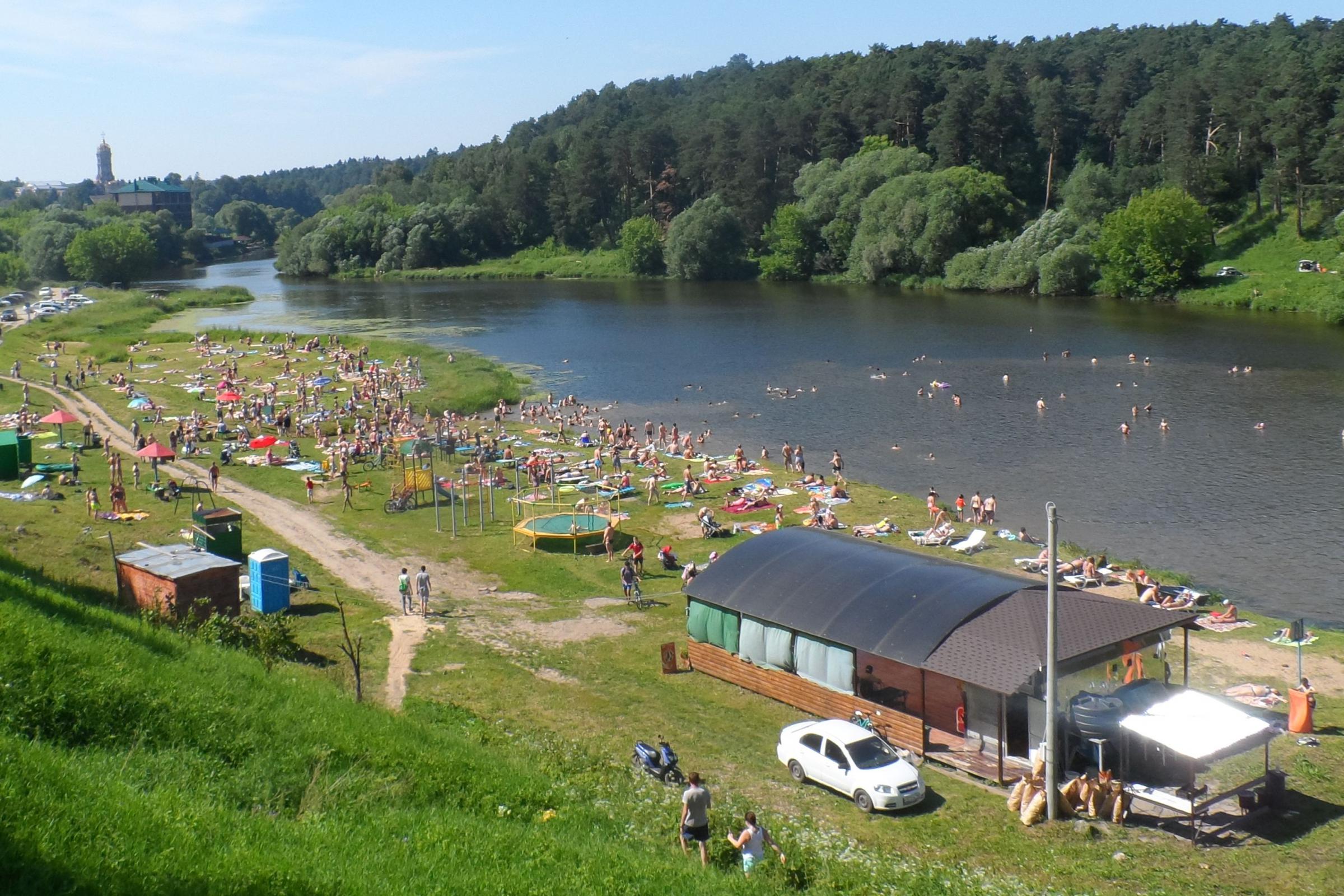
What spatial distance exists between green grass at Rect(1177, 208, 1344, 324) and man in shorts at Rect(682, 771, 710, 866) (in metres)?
68.7

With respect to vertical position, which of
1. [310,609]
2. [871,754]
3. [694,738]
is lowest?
[694,738]

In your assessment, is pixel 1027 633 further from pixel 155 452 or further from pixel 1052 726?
pixel 155 452

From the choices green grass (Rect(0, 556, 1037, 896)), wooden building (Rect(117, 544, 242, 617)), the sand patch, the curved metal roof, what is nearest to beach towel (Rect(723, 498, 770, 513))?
the curved metal roof

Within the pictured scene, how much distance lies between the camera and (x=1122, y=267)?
85500 mm

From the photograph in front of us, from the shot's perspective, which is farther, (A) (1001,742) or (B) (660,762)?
(A) (1001,742)

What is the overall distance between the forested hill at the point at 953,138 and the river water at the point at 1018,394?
16553 mm

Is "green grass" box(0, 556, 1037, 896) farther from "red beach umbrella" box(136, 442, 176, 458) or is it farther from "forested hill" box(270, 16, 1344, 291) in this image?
"forested hill" box(270, 16, 1344, 291)

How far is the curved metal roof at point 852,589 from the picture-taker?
18.8 metres

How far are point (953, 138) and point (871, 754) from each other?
3968 inches

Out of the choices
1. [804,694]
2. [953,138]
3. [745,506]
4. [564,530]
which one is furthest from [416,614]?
[953,138]

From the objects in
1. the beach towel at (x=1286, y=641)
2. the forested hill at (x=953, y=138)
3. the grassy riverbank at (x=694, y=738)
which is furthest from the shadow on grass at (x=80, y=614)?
the forested hill at (x=953, y=138)

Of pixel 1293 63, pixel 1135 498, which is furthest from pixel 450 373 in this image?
pixel 1293 63

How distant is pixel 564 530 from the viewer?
31.2 meters

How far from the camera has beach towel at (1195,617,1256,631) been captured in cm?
2383
